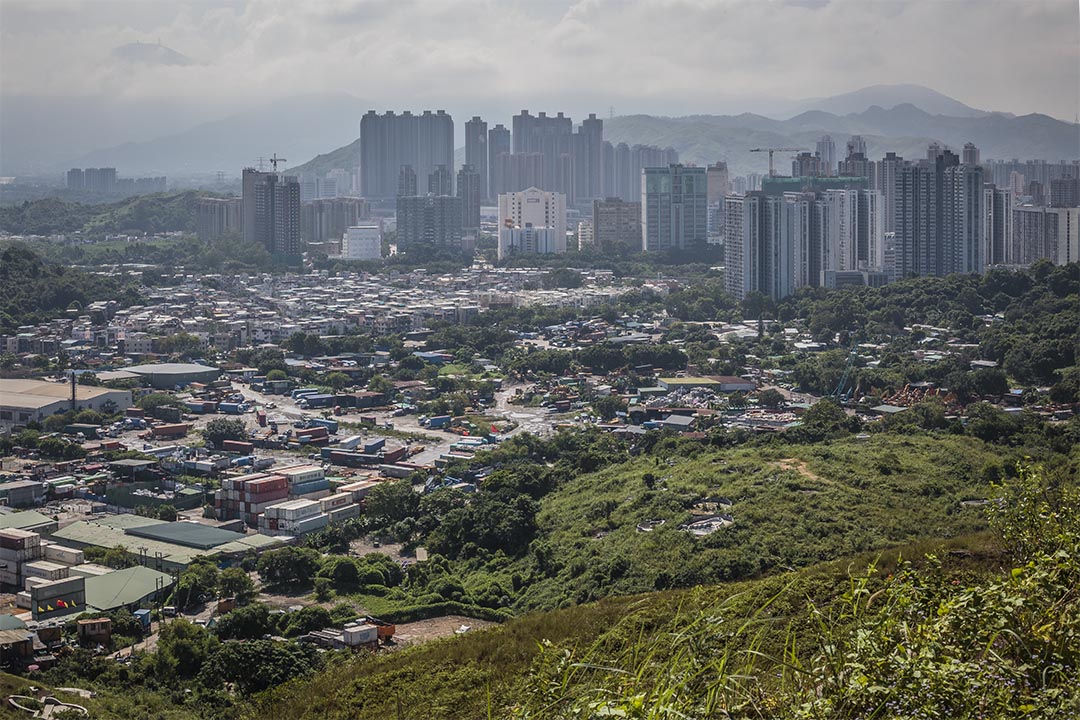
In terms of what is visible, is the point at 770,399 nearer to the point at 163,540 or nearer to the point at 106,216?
the point at 163,540

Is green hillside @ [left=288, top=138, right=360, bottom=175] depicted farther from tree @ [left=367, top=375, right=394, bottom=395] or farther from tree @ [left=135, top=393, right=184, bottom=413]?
tree @ [left=135, top=393, right=184, bottom=413]

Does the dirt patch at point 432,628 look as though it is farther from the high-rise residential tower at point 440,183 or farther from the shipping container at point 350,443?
the high-rise residential tower at point 440,183

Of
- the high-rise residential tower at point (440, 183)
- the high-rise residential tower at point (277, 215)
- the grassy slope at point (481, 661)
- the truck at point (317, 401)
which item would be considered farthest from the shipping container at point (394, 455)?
the high-rise residential tower at point (440, 183)

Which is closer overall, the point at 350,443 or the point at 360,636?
the point at 360,636

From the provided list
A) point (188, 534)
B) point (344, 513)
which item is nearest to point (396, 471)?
point (344, 513)

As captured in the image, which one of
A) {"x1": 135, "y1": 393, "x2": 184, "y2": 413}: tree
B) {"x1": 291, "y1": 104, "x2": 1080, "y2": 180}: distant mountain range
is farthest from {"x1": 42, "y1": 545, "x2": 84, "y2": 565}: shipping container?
{"x1": 291, "y1": 104, "x2": 1080, "y2": 180}: distant mountain range

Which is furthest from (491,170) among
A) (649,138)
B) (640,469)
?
(640,469)

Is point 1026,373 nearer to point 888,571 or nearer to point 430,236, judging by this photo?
point 888,571
